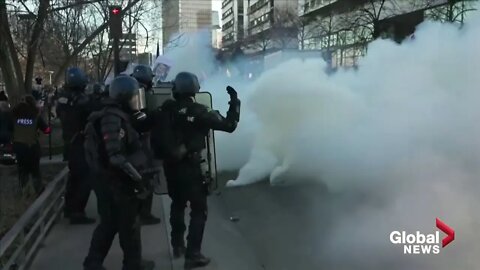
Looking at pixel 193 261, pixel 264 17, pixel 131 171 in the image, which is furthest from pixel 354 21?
Result: pixel 264 17

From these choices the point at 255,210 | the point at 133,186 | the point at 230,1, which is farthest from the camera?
the point at 230,1

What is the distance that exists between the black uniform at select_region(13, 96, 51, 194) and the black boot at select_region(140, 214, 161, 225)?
69.9 inches

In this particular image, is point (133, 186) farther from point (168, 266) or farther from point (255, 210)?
point (255, 210)

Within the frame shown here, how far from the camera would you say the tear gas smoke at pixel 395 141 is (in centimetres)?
531

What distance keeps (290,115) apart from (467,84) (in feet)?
11.8

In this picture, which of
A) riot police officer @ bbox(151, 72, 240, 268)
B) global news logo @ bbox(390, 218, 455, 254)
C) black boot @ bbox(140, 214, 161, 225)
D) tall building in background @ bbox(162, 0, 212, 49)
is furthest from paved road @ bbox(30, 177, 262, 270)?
tall building in background @ bbox(162, 0, 212, 49)

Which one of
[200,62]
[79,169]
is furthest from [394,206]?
[200,62]

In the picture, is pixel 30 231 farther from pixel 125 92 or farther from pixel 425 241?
pixel 425 241

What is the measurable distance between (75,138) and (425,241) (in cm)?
377

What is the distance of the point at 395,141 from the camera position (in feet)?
21.6

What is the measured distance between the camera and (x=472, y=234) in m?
5.00

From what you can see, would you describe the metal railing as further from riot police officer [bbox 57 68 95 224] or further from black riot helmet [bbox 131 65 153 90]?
black riot helmet [bbox 131 65 153 90]

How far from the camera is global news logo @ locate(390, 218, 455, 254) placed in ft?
15.9

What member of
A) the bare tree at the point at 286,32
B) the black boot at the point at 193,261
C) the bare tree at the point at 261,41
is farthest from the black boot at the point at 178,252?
the bare tree at the point at 261,41
